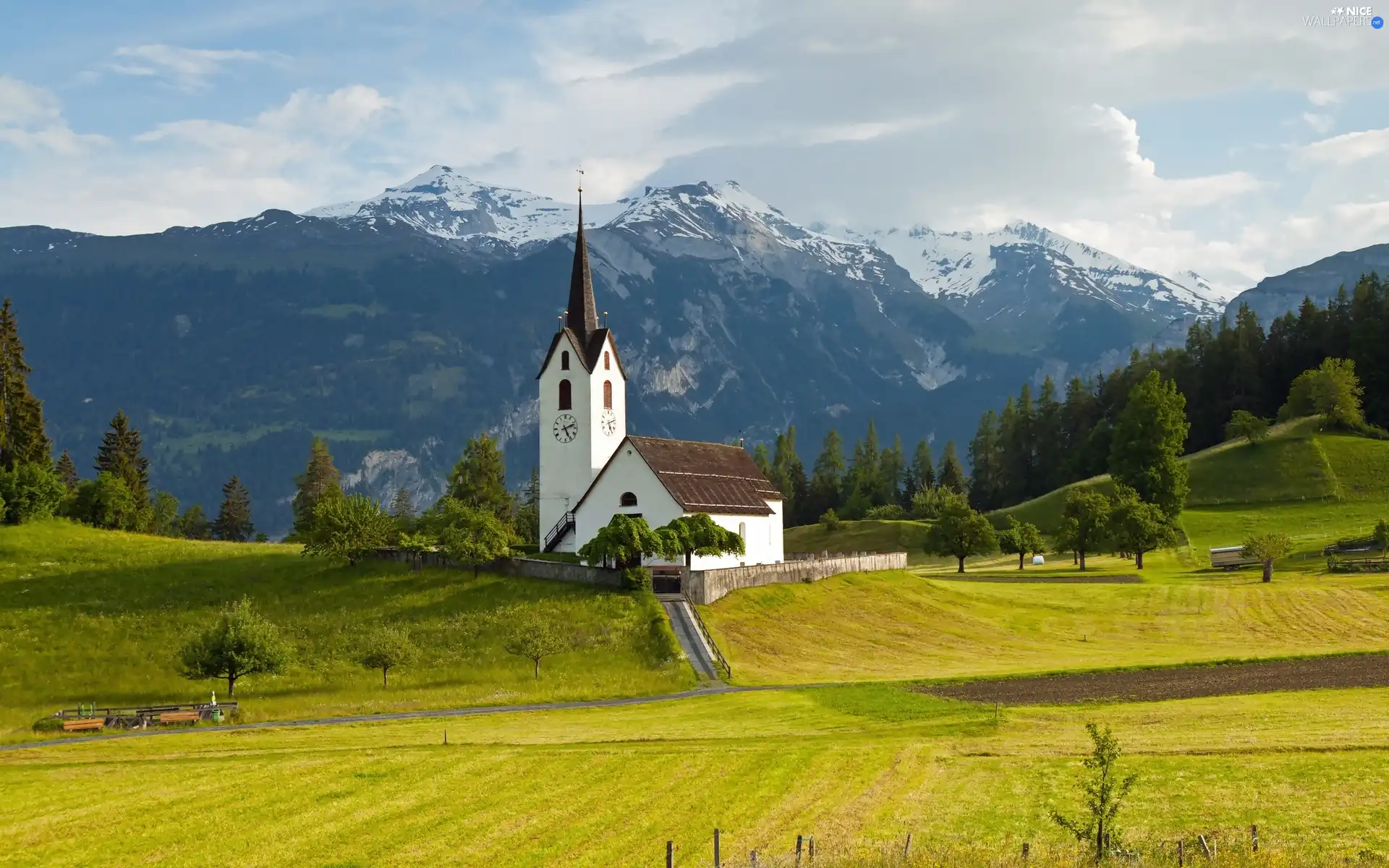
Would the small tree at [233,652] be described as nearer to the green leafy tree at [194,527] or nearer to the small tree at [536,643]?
the small tree at [536,643]

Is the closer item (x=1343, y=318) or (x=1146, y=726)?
(x=1146, y=726)

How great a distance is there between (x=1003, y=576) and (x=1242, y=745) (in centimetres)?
7310

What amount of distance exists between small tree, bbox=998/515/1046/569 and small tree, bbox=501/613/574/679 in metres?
68.6

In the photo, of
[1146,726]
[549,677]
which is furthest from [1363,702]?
[549,677]

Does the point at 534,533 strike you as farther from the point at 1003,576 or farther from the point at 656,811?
the point at 656,811

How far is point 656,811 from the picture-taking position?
95.7 ft

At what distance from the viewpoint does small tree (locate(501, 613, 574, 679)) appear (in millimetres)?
56781

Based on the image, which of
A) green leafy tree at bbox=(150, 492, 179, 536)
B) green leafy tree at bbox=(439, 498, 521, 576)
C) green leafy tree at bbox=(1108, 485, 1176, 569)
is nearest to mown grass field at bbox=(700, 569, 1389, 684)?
green leafy tree at bbox=(439, 498, 521, 576)

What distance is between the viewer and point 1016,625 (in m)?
75.8

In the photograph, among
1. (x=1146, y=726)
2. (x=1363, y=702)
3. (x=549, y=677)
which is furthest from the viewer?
(x=549, y=677)

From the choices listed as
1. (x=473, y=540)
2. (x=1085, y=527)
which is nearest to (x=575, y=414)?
(x=473, y=540)

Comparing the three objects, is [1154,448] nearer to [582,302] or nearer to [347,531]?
[582,302]

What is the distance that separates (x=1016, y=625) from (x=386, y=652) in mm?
38928

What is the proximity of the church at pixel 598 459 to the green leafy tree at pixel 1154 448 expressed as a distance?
5788 cm
